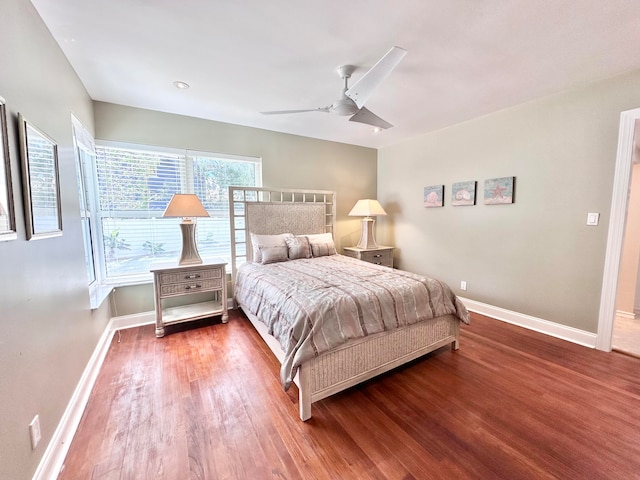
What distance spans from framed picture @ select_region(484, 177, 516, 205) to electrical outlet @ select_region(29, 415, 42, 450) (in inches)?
168

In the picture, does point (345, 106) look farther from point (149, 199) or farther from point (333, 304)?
point (149, 199)

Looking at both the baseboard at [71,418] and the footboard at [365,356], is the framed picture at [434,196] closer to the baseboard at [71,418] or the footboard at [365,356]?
the footboard at [365,356]

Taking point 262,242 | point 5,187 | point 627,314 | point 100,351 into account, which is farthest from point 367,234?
point 5,187

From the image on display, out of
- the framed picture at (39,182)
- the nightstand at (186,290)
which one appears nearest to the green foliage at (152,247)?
the nightstand at (186,290)

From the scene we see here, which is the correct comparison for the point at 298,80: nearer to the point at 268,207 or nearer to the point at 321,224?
the point at 268,207

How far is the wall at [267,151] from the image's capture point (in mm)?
3029

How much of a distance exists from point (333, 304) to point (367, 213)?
2539mm

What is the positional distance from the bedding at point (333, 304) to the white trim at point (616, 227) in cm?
133

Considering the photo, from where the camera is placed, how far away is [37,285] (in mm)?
1378

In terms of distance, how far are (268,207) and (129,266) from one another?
73.4 inches

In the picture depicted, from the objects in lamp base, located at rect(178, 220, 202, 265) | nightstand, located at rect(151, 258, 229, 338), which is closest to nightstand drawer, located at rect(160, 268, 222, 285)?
nightstand, located at rect(151, 258, 229, 338)

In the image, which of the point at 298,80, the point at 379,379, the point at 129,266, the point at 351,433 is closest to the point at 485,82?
the point at 298,80

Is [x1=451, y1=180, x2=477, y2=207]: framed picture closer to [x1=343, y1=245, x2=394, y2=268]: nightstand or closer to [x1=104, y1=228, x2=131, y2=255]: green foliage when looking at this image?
[x1=343, y1=245, x2=394, y2=268]: nightstand

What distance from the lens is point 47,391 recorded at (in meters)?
1.42
